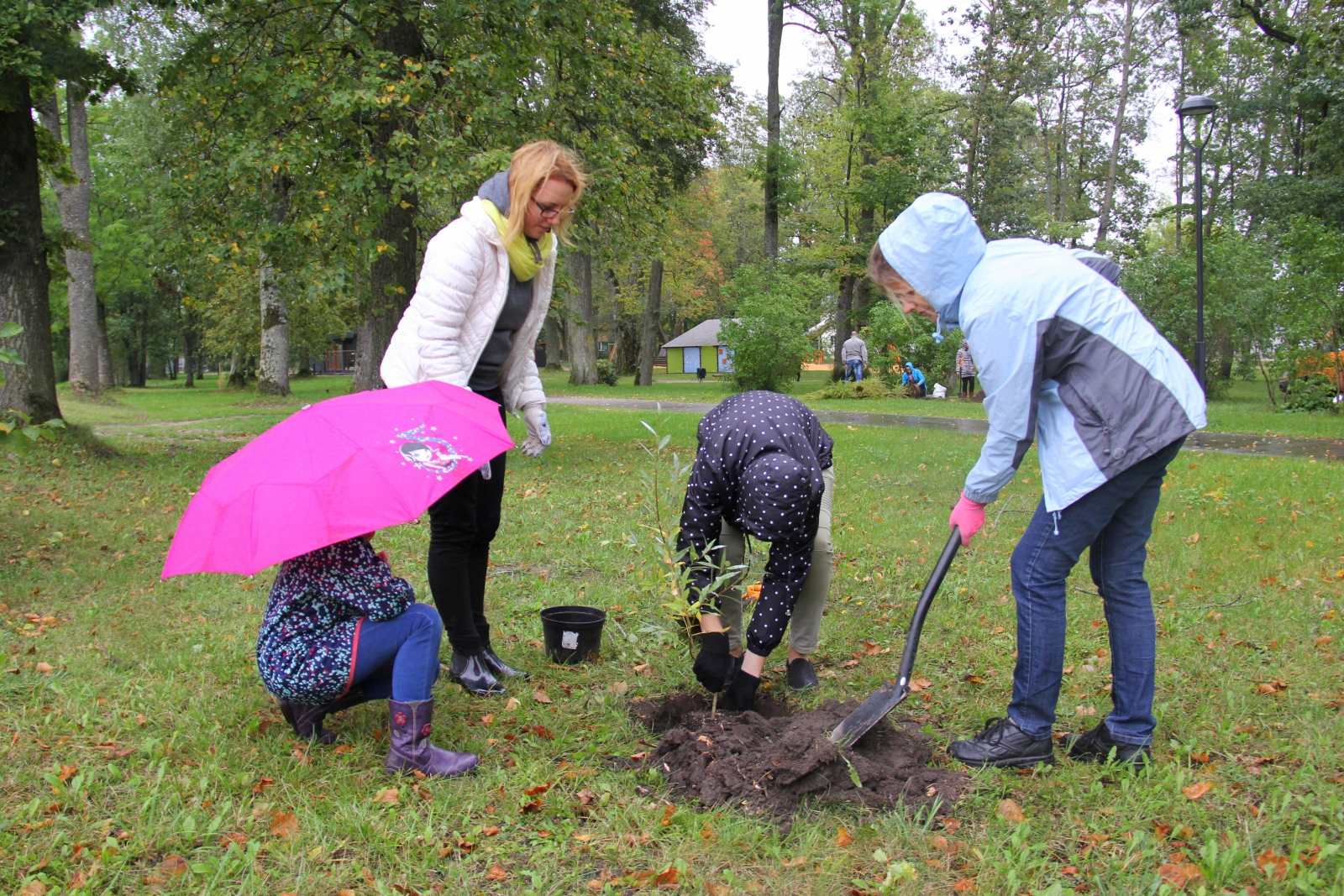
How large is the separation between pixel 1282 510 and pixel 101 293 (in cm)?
3711

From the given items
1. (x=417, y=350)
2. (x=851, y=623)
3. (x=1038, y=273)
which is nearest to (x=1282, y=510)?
(x=851, y=623)

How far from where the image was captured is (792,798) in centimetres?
279

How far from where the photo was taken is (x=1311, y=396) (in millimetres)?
17031

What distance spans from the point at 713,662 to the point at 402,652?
1.06m

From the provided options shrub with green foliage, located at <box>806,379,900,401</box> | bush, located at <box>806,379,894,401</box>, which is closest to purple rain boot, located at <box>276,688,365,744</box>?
shrub with green foliage, located at <box>806,379,900,401</box>

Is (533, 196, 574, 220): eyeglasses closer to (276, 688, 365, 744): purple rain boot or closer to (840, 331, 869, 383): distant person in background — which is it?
(276, 688, 365, 744): purple rain boot

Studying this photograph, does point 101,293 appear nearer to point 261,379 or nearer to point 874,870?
point 261,379

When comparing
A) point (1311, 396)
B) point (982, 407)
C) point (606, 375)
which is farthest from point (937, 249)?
point (606, 375)

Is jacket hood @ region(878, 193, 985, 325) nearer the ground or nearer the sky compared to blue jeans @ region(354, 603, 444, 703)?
nearer the sky

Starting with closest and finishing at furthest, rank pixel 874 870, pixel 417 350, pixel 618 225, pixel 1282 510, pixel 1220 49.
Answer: pixel 874 870, pixel 417 350, pixel 1282 510, pixel 618 225, pixel 1220 49

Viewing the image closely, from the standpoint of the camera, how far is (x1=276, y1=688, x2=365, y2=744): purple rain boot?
2986 millimetres

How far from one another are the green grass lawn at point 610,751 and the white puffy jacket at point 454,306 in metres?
1.13

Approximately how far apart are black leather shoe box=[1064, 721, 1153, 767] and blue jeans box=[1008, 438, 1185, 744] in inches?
1.0

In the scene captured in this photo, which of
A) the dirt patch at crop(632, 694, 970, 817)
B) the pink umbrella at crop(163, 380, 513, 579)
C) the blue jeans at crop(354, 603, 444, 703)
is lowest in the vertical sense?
the dirt patch at crop(632, 694, 970, 817)
